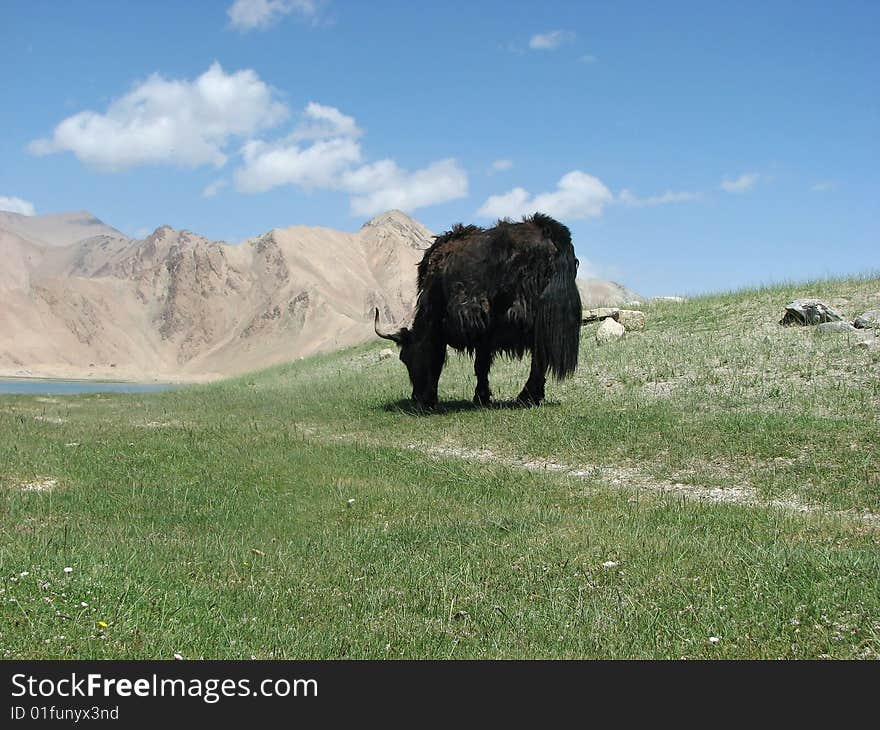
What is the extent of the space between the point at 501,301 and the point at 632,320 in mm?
10457

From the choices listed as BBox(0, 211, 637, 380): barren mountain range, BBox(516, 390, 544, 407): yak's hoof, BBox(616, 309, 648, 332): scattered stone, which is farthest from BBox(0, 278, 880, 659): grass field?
BBox(0, 211, 637, 380): barren mountain range

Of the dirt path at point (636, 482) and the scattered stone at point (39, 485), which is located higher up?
the scattered stone at point (39, 485)

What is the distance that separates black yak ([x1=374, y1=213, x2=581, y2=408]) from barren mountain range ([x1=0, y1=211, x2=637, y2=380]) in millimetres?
48390

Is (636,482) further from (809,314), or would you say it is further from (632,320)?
(632,320)

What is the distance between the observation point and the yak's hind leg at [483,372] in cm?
1641

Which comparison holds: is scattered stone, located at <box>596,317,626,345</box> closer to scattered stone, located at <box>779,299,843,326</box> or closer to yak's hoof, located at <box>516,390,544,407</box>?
scattered stone, located at <box>779,299,843,326</box>

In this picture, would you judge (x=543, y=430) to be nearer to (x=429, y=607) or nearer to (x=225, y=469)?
(x=225, y=469)

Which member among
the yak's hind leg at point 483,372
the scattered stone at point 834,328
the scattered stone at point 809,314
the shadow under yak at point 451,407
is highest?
the scattered stone at point 809,314

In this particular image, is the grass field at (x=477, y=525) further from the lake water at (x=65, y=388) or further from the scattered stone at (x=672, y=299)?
the lake water at (x=65, y=388)

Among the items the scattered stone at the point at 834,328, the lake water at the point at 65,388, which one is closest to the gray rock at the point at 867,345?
the scattered stone at the point at 834,328

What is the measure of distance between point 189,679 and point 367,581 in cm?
207

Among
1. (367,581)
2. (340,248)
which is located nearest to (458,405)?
(367,581)

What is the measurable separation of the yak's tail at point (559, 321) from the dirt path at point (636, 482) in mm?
2714

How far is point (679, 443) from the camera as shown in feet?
38.1
